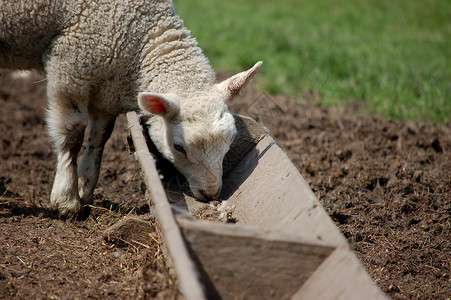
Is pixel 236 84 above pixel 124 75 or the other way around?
the other way around

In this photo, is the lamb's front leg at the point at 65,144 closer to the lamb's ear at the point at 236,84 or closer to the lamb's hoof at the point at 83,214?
the lamb's hoof at the point at 83,214

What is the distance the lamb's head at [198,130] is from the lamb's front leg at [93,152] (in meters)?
0.89

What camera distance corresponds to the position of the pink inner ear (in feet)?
11.2

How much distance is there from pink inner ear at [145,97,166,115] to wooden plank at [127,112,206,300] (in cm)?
27

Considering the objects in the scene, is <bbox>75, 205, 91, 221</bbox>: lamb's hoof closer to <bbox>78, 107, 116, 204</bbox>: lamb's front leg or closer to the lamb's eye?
<bbox>78, 107, 116, 204</bbox>: lamb's front leg

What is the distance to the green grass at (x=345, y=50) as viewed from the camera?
780 centimetres

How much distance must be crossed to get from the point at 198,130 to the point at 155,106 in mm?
379

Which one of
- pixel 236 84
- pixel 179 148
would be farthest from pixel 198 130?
pixel 236 84

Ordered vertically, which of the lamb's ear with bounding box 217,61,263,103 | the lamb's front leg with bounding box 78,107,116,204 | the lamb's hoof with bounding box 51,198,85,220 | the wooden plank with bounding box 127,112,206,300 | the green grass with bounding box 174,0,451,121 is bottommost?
the green grass with bounding box 174,0,451,121

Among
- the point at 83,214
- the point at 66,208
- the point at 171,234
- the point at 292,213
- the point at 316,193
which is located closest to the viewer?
the point at 171,234

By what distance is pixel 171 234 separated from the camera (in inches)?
88.0

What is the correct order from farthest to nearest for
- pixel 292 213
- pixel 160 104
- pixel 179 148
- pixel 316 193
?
pixel 316 193 → pixel 179 148 → pixel 160 104 → pixel 292 213

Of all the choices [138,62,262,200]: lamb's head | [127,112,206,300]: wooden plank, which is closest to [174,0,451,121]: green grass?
[138,62,262,200]: lamb's head

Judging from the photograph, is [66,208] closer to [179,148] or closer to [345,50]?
[179,148]
